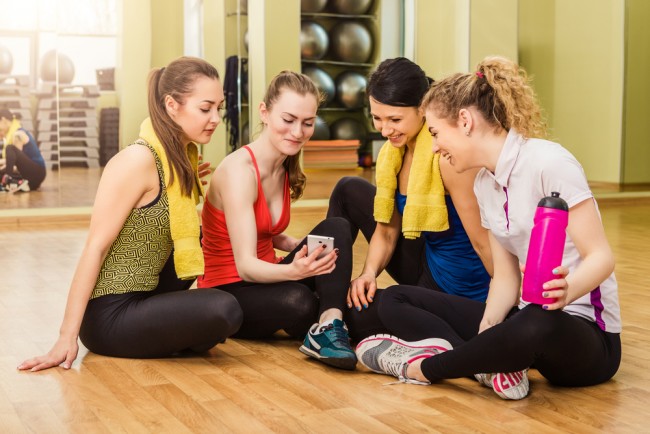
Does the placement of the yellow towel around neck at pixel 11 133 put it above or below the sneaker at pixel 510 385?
above

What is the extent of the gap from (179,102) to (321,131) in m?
5.64

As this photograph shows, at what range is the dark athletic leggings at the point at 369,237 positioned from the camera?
2.45 meters

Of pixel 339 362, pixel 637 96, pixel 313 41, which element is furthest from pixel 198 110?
pixel 637 96

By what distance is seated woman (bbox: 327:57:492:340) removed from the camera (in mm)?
2303

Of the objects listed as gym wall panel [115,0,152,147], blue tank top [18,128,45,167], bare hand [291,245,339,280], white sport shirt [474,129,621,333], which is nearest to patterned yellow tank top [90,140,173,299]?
bare hand [291,245,339,280]

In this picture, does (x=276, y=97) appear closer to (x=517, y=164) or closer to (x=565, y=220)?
(x=517, y=164)

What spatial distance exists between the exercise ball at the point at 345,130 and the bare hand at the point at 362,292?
19.4ft

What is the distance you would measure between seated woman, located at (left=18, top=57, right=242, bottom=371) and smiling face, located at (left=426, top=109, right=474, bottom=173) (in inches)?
24.7

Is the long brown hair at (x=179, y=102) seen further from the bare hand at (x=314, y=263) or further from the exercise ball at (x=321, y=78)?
the exercise ball at (x=321, y=78)

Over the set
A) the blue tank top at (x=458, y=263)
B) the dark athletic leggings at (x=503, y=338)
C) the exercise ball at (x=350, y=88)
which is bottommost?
the dark athletic leggings at (x=503, y=338)

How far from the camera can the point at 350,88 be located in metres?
8.35

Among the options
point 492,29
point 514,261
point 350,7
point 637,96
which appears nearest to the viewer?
point 514,261

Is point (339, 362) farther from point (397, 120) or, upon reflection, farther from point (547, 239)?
point (547, 239)

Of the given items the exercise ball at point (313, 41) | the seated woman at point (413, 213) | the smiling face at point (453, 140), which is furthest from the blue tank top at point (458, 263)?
the exercise ball at point (313, 41)
